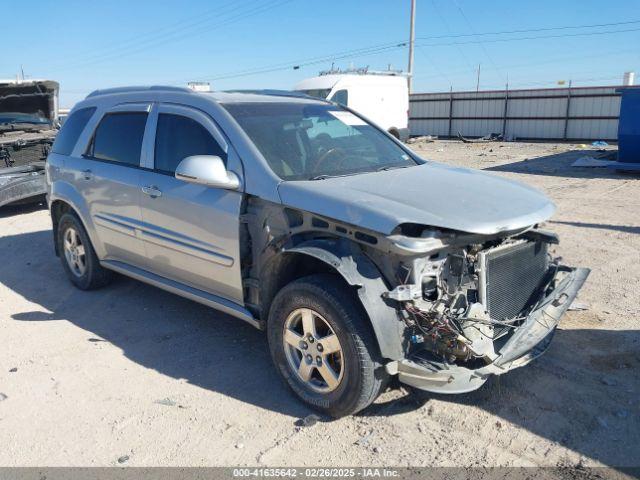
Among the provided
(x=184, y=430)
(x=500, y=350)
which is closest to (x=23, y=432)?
(x=184, y=430)

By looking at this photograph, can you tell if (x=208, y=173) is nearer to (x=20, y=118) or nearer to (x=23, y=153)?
(x=23, y=153)

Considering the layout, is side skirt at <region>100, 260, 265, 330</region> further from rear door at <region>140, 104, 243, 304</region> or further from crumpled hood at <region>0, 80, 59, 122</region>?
crumpled hood at <region>0, 80, 59, 122</region>

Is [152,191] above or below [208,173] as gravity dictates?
below

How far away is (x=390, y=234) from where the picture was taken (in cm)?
304

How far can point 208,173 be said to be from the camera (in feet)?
12.2

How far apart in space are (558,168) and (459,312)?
13504 millimetres

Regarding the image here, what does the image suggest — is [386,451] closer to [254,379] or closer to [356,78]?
[254,379]

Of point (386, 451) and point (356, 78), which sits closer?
point (386, 451)

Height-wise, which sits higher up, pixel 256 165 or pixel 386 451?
pixel 256 165

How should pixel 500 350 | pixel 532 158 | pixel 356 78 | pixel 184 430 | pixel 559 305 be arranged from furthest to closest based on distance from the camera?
pixel 356 78, pixel 532 158, pixel 559 305, pixel 184 430, pixel 500 350

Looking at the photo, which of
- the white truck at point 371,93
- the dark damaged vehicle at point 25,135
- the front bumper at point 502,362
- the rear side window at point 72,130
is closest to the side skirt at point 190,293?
the front bumper at point 502,362

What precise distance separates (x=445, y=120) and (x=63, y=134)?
2545 centimetres

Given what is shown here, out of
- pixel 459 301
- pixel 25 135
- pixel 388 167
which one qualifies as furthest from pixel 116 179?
pixel 25 135

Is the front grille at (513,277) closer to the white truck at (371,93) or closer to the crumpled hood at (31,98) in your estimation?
the crumpled hood at (31,98)
